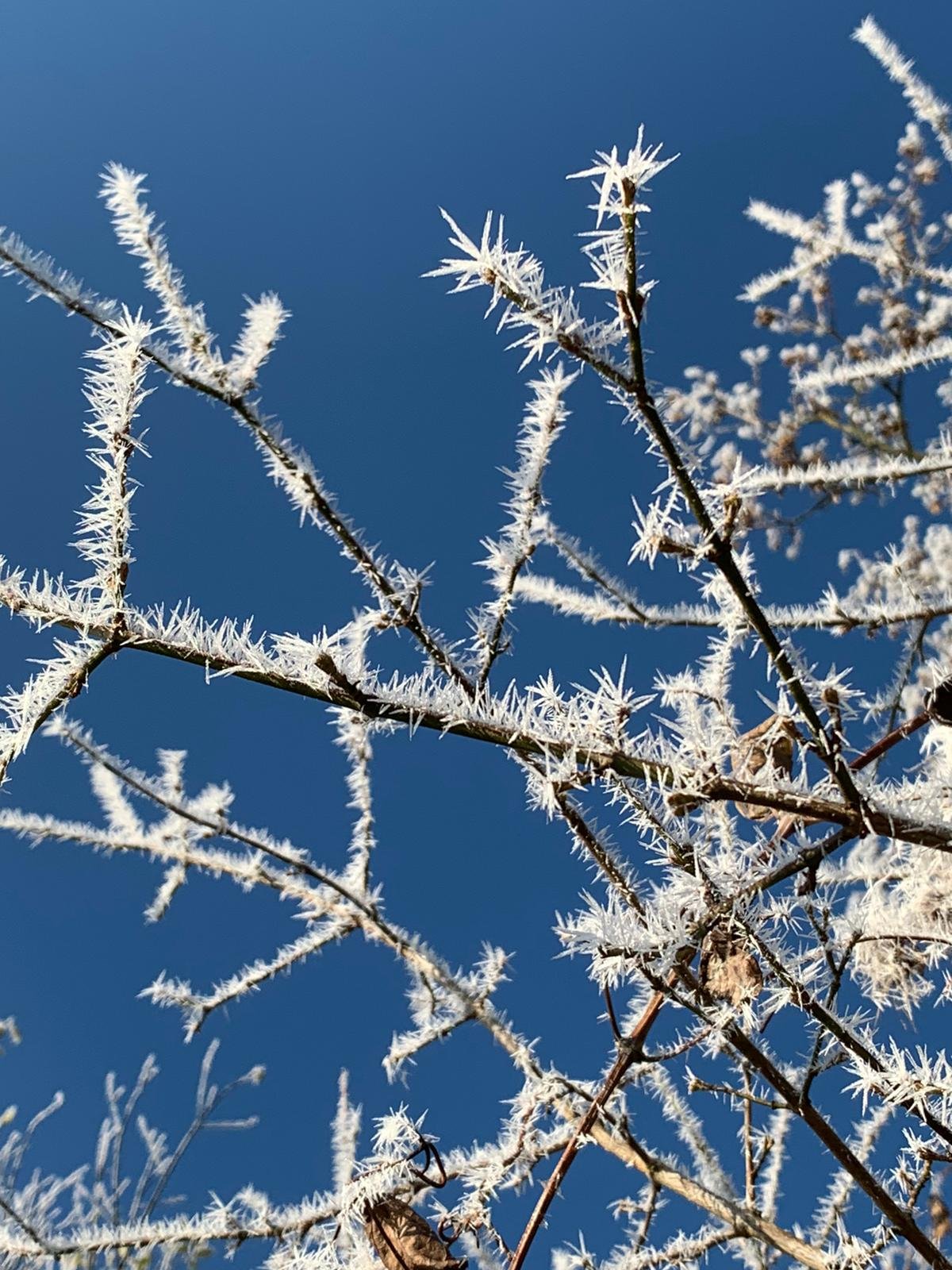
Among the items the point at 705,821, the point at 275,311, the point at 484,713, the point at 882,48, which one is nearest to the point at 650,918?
the point at 705,821

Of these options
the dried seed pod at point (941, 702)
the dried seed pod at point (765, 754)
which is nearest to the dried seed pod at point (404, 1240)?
the dried seed pod at point (765, 754)

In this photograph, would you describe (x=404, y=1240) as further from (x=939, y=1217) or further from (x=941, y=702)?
(x=939, y=1217)

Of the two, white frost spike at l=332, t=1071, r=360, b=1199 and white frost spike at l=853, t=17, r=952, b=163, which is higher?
white frost spike at l=853, t=17, r=952, b=163

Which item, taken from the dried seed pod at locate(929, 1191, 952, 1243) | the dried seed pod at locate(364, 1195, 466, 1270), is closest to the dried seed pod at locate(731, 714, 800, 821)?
the dried seed pod at locate(364, 1195, 466, 1270)

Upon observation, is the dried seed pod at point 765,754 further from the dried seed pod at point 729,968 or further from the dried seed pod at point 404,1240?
the dried seed pod at point 404,1240

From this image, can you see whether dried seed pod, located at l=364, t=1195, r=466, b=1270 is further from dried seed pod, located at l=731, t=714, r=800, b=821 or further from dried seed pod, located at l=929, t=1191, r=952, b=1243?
dried seed pod, located at l=929, t=1191, r=952, b=1243

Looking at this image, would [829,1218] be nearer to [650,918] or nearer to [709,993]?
[709,993]
